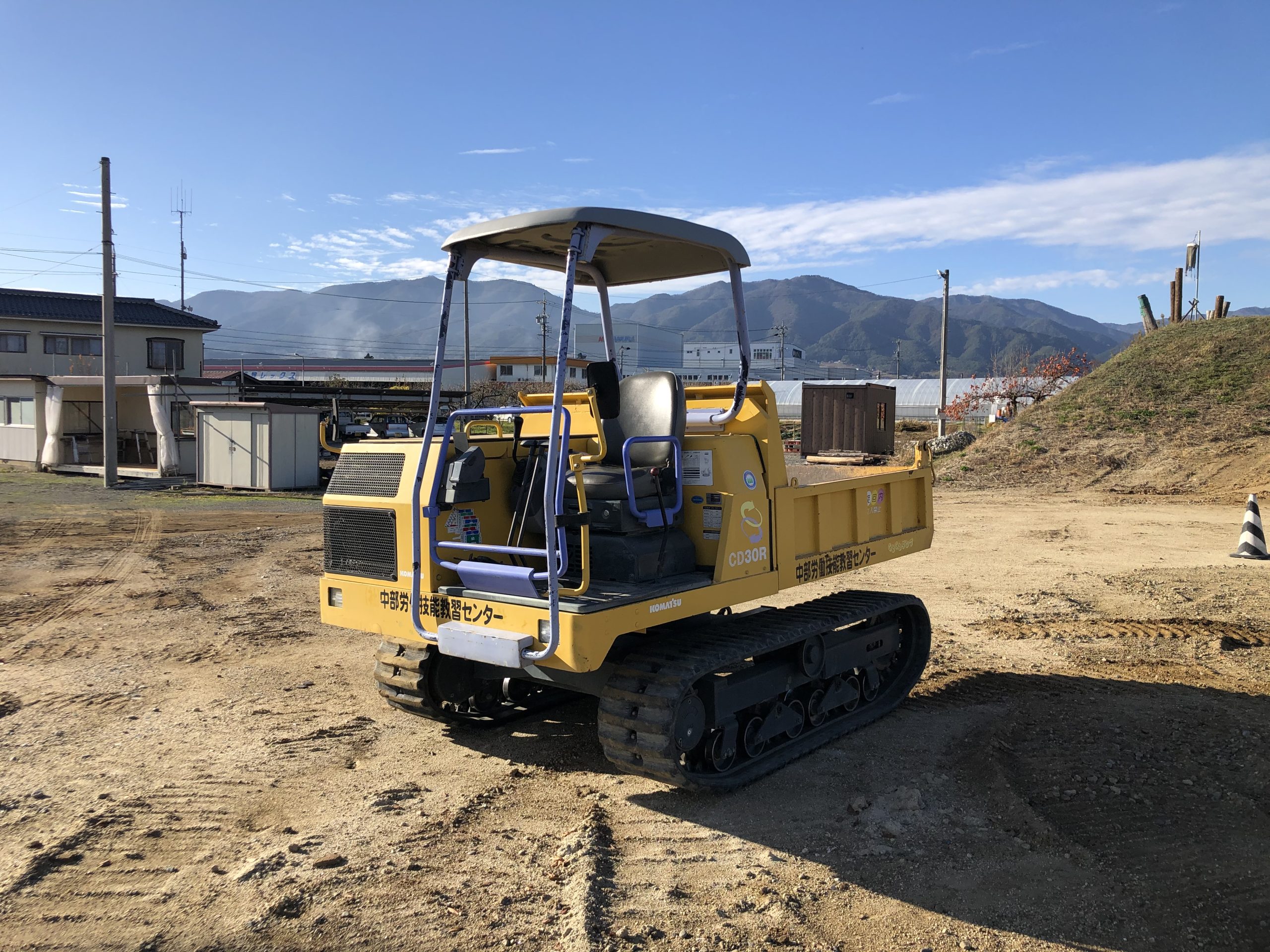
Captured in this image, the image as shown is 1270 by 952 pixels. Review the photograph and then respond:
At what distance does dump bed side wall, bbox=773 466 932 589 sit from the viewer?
563cm

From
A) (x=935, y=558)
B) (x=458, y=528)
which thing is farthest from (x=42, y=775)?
(x=935, y=558)

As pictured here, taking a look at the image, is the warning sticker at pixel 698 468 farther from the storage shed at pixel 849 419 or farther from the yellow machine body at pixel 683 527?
the storage shed at pixel 849 419

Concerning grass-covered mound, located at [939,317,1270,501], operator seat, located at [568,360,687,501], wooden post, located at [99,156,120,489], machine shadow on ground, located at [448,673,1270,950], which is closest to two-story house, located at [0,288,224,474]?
wooden post, located at [99,156,120,489]

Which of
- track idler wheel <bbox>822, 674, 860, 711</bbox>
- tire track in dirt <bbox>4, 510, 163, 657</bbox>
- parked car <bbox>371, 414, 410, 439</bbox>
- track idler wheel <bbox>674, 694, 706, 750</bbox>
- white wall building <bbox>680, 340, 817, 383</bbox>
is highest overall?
white wall building <bbox>680, 340, 817, 383</bbox>

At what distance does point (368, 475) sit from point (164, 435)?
69.5 ft

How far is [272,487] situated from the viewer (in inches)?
842

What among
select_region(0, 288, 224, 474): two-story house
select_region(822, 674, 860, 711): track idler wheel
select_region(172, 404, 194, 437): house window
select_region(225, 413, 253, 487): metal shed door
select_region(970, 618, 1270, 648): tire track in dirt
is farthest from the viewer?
select_region(0, 288, 224, 474): two-story house

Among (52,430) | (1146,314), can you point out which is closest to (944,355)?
(1146,314)

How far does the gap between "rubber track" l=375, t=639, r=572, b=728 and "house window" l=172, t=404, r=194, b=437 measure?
19.8 meters

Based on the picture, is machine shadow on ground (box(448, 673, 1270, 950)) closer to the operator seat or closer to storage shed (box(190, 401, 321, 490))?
the operator seat

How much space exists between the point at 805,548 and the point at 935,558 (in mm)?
7672

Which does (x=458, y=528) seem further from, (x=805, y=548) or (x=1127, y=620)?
(x=1127, y=620)

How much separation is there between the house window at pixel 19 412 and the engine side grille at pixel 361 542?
1005 inches

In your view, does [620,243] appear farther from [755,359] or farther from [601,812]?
[755,359]
